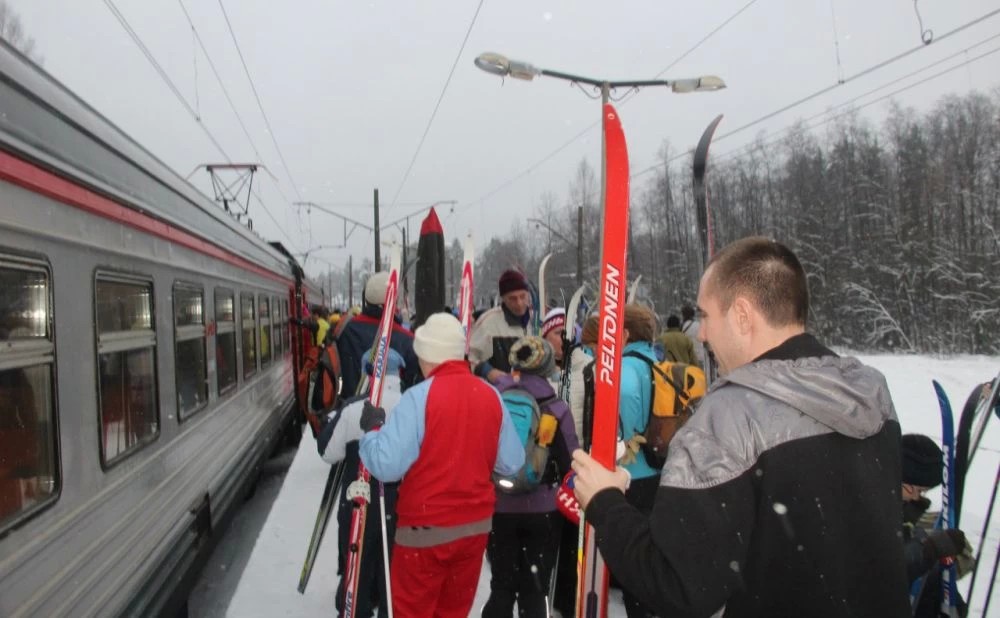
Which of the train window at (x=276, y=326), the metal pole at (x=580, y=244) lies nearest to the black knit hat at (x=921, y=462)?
the train window at (x=276, y=326)

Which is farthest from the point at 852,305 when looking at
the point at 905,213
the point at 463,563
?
the point at 463,563

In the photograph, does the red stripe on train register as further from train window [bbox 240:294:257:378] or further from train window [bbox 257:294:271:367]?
train window [bbox 257:294:271:367]

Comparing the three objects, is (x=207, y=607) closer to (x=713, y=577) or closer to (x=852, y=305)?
(x=713, y=577)

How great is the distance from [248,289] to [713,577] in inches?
283

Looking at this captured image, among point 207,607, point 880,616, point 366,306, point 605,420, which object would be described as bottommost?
point 207,607

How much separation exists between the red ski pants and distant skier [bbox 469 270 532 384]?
5.84 ft

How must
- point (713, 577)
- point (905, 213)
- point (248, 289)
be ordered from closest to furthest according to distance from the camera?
point (713, 577)
point (248, 289)
point (905, 213)

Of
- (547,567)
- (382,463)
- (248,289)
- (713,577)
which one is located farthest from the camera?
(248,289)

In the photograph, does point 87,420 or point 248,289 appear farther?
point 248,289

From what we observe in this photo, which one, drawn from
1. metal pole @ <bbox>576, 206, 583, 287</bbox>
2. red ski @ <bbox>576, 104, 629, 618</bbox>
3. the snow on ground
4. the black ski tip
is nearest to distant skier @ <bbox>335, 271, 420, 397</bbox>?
the snow on ground

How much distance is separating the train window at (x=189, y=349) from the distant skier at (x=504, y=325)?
2.03m

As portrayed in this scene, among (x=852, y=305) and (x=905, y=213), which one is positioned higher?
(x=905, y=213)

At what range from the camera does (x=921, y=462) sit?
311 centimetres

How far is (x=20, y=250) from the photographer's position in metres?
2.43
